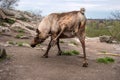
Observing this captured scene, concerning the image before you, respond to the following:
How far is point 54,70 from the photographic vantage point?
11.6 meters

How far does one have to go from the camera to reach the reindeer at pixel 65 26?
1266 centimetres

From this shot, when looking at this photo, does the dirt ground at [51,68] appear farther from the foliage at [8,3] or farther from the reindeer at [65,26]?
the foliage at [8,3]

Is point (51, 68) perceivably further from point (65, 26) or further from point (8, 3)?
point (8, 3)

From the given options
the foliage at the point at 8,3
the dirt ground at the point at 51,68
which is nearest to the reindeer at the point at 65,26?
the dirt ground at the point at 51,68

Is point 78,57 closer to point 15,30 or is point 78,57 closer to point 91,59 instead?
point 91,59

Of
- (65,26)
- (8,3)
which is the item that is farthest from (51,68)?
(8,3)

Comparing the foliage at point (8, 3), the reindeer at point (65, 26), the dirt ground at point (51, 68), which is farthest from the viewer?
the foliage at point (8, 3)

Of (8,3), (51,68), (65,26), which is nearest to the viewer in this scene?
(51,68)

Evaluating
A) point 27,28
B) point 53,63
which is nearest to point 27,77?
point 53,63

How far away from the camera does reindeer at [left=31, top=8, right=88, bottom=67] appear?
12.7 metres

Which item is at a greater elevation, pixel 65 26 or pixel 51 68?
pixel 65 26

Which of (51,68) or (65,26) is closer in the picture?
(51,68)

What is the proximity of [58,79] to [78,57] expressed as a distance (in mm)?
4012

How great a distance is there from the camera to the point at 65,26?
12719 mm
